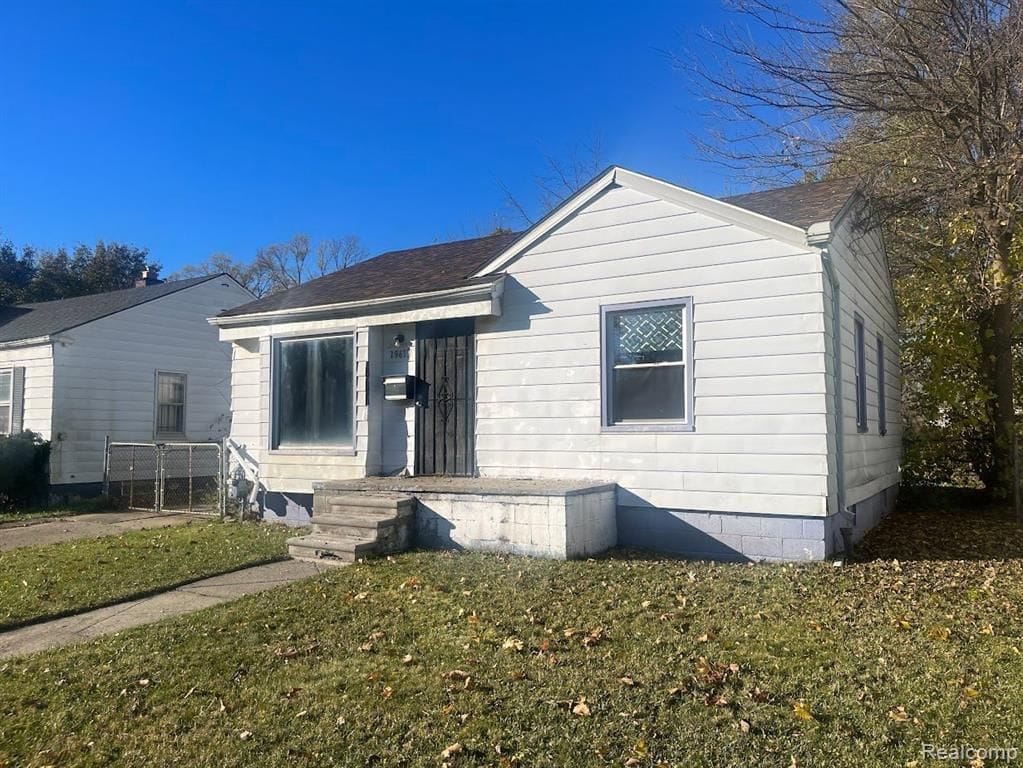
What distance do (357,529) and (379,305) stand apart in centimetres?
313

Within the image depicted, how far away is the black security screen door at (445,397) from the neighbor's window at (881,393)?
20.1 ft

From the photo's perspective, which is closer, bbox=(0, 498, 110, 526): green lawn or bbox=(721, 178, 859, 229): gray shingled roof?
bbox=(721, 178, 859, 229): gray shingled roof

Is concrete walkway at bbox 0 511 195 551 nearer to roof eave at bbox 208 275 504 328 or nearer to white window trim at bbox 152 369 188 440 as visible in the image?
roof eave at bbox 208 275 504 328

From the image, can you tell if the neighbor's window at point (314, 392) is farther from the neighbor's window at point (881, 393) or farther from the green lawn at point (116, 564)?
the neighbor's window at point (881, 393)

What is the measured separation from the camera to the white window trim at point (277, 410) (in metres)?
9.52

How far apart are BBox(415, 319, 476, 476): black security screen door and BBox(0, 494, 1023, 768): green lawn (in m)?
2.89

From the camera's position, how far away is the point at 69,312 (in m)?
16.0

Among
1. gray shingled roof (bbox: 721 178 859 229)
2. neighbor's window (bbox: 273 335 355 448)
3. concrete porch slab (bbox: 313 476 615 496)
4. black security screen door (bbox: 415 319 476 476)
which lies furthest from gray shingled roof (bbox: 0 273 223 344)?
gray shingled roof (bbox: 721 178 859 229)

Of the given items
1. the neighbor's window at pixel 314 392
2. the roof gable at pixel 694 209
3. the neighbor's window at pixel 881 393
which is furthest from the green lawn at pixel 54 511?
the neighbor's window at pixel 881 393

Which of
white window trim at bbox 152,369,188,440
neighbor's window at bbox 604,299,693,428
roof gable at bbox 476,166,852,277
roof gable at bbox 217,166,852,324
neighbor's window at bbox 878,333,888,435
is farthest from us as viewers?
white window trim at bbox 152,369,188,440

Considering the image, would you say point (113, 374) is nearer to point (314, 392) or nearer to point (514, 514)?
point (314, 392)

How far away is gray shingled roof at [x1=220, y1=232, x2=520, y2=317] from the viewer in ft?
31.1

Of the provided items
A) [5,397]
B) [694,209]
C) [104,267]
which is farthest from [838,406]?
[104,267]

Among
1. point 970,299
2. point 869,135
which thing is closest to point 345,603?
point 869,135
